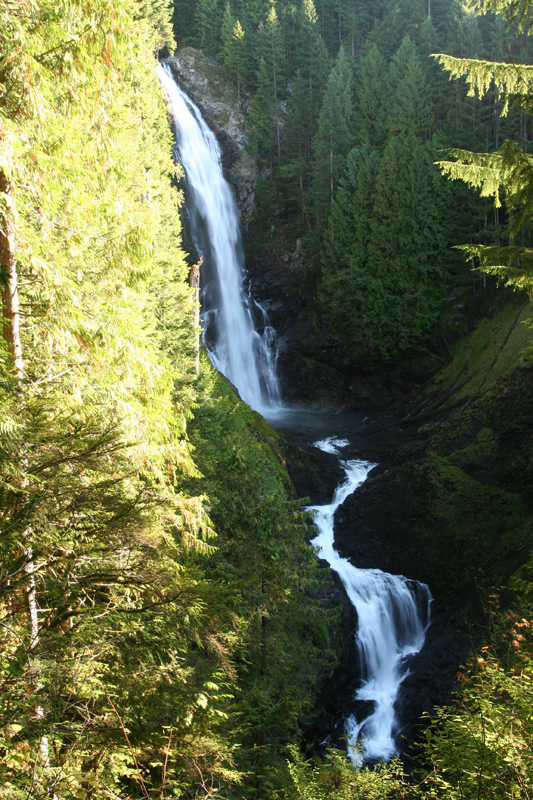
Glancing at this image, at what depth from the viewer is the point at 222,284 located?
33.1m

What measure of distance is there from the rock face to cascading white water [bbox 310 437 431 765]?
97.2ft

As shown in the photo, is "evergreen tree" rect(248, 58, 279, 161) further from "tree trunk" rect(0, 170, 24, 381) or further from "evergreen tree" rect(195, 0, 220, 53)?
"tree trunk" rect(0, 170, 24, 381)

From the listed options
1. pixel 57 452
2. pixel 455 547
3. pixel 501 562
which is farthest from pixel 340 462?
pixel 57 452

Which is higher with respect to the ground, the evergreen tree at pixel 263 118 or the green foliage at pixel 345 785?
the evergreen tree at pixel 263 118

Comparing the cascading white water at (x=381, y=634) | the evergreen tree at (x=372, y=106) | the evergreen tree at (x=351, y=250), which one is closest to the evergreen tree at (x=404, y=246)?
the evergreen tree at (x=351, y=250)

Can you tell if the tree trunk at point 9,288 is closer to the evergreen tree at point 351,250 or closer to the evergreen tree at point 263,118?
the evergreen tree at point 351,250

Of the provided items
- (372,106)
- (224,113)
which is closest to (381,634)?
(372,106)

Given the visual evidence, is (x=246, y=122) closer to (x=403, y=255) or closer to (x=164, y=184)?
(x=403, y=255)

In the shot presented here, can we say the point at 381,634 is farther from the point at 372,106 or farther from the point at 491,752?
the point at 372,106

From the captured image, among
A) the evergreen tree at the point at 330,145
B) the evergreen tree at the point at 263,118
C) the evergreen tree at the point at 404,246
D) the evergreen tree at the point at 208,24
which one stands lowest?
the evergreen tree at the point at 404,246

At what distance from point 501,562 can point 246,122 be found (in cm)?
3942

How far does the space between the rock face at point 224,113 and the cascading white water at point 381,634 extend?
29618mm

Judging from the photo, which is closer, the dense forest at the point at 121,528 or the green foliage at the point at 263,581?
the dense forest at the point at 121,528

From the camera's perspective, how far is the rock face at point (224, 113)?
3859cm
